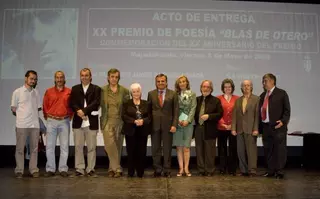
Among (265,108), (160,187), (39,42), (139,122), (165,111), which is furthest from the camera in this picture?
(39,42)

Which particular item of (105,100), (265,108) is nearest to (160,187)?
(105,100)

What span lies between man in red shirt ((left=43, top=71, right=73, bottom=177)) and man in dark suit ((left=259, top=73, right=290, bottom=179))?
2681 millimetres

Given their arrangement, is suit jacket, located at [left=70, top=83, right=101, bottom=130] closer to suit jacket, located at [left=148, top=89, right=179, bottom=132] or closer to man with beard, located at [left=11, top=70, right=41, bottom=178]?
man with beard, located at [left=11, top=70, right=41, bottom=178]

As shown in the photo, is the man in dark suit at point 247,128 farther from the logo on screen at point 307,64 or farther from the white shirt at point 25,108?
the white shirt at point 25,108

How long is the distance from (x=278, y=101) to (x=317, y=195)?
5.47 ft

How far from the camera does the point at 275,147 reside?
4.95 m

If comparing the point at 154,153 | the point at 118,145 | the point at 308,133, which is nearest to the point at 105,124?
the point at 118,145

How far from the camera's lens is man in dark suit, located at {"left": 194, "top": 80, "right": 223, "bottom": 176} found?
4996mm

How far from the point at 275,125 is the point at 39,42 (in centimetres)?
397

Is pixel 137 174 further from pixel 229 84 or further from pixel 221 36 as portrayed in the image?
pixel 221 36

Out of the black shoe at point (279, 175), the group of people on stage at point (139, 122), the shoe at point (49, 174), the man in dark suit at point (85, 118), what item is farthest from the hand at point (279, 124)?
the shoe at point (49, 174)

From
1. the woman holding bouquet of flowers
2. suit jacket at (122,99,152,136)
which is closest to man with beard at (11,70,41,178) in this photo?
suit jacket at (122,99,152,136)

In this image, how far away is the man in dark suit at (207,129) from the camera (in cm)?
500

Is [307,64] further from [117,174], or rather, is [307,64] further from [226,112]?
[117,174]
